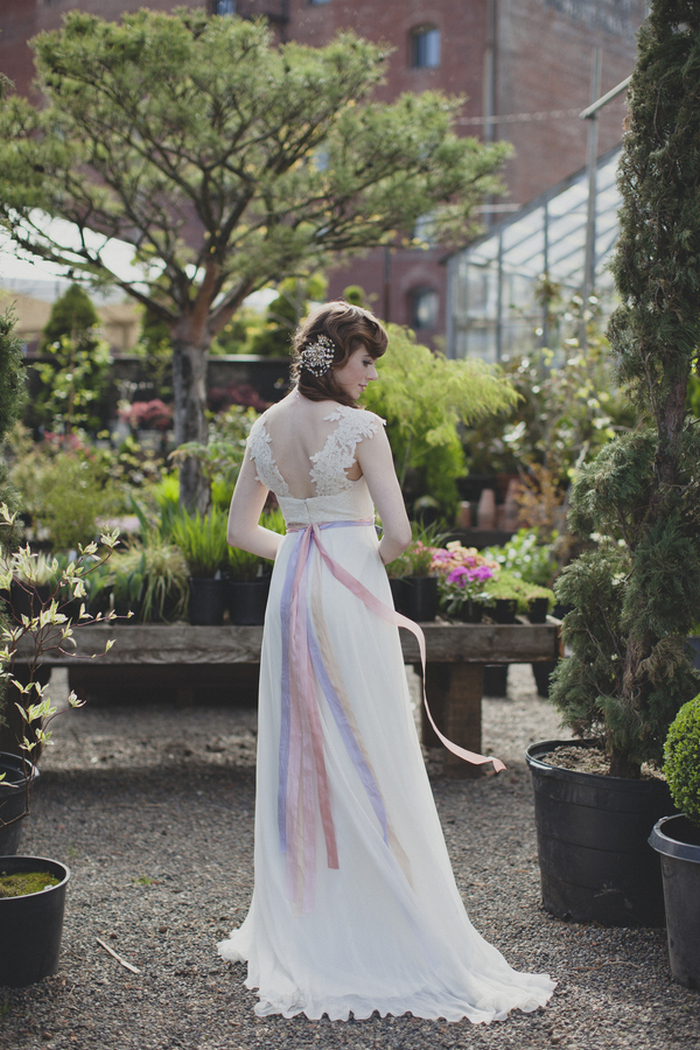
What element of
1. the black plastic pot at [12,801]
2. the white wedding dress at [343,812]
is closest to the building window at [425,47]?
the white wedding dress at [343,812]

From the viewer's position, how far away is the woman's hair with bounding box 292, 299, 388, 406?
256 cm

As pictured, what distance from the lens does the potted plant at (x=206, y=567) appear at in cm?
426

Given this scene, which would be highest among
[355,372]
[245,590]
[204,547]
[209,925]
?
[355,372]

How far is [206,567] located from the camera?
14.2 feet

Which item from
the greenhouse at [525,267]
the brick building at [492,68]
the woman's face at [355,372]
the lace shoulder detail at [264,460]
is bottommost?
the lace shoulder detail at [264,460]

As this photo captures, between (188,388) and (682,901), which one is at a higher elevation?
(188,388)

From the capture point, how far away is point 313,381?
2.59 metres

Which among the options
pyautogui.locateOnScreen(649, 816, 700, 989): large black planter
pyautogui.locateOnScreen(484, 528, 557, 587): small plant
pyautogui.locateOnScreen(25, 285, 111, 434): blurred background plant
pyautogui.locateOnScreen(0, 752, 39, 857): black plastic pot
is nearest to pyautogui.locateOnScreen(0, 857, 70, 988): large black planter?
pyautogui.locateOnScreen(0, 752, 39, 857): black plastic pot

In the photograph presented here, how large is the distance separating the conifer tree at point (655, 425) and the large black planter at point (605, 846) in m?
0.16

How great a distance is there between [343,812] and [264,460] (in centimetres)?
100

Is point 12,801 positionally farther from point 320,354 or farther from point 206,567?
point 320,354

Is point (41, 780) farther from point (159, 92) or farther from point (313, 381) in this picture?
point (159, 92)

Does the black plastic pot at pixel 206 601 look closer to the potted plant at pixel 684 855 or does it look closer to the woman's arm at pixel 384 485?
the woman's arm at pixel 384 485

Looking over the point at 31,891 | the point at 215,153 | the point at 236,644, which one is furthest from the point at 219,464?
the point at 31,891
